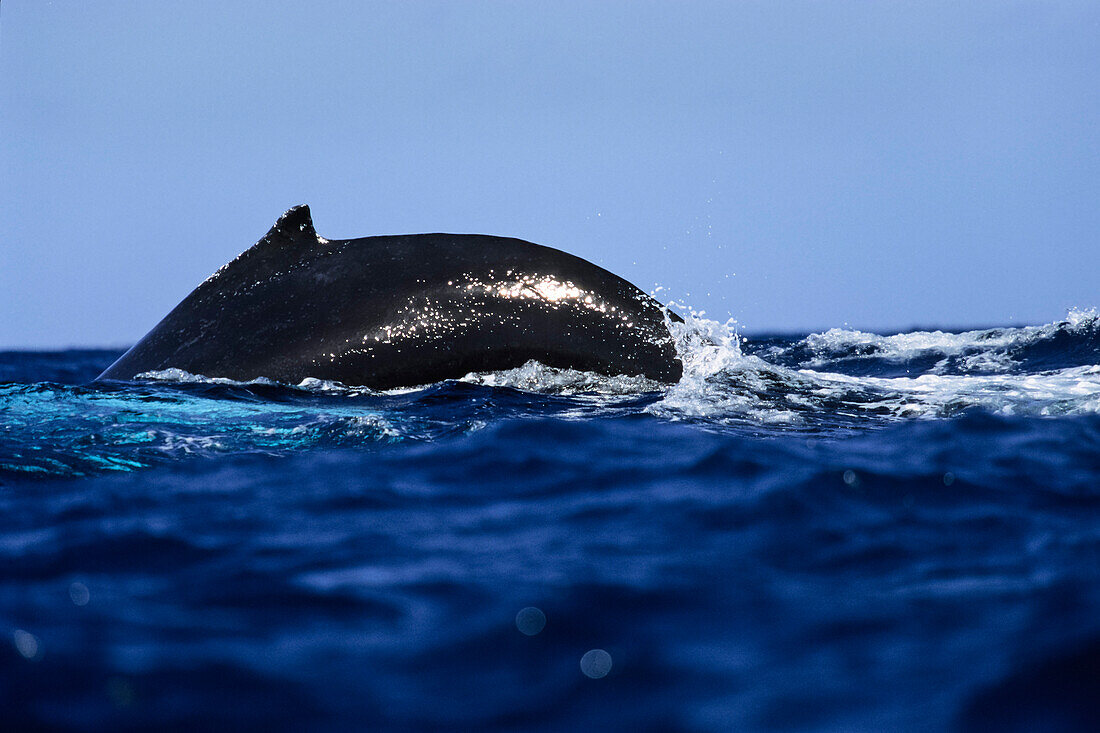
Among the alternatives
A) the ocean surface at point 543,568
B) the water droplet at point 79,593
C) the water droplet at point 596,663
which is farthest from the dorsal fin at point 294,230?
→ the water droplet at point 596,663

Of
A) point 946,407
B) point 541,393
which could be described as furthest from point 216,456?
point 946,407

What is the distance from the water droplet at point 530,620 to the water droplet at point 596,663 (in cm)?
23

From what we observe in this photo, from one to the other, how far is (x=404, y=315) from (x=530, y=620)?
17.4 feet

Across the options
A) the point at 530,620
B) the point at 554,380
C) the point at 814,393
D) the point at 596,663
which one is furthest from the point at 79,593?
the point at 814,393

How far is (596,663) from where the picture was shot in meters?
2.81

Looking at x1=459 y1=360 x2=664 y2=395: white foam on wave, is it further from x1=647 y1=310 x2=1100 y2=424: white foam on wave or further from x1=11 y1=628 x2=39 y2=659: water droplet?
x1=11 y1=628 x2=39 y2=659: water droplet

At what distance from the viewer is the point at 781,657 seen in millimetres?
2846

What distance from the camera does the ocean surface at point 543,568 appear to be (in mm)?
2619

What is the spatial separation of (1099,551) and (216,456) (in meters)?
4.67

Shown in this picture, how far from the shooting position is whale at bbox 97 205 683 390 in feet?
26.5

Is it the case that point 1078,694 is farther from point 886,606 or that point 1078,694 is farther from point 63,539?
point 63,539

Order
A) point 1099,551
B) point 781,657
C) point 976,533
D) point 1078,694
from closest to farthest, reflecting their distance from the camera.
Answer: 1. point 1078,694
2. point 781,657
3. point 1099,551
4. point 976,533

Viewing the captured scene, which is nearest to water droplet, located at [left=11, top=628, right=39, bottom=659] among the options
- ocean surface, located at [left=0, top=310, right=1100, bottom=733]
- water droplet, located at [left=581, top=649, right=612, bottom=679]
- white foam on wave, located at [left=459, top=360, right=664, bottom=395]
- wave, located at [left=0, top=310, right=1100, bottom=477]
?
ocean surface, located at [left=0, top=310, right=1100, bottom=733]

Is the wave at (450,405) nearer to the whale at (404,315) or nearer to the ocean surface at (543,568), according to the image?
the ocean surface at (543,568)
